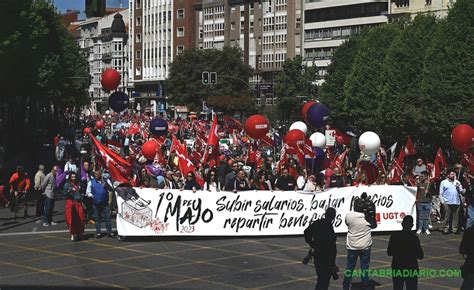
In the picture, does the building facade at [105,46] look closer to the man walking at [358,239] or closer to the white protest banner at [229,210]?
the white protest banner at [229,210]

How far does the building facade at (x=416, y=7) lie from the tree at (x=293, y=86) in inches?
405

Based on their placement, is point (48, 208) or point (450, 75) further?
point (450, 75)

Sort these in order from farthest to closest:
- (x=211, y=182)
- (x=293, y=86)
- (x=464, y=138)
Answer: (x=293, y=86) → (x=464, y=138) → (x=211, y=182)

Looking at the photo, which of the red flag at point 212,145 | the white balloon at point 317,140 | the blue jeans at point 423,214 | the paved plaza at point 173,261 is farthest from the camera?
the white balloon at point 317,140

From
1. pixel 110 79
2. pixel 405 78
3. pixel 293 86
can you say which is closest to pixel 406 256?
pixel 110 79

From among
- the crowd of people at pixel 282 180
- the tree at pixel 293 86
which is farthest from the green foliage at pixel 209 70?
the crowd of people at pixel 282 180

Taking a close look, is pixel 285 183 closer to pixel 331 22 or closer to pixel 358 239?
pixel 358 239

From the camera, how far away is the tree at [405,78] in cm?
5769

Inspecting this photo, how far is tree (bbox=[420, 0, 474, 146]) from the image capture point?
51062 millimetres

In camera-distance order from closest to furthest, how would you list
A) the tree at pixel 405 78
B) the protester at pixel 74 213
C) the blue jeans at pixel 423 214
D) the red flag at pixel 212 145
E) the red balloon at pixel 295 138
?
the protester at pixel 74 213 < the blue jeans at pixel 423 214 < the red balloon at pixel 295 138 < the red flag at pixel 212 145 < the tree at pixel 405 78

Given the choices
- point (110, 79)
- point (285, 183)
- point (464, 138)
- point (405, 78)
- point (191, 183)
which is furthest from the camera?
point (405, 78)

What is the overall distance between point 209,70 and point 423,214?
8245 centimetres

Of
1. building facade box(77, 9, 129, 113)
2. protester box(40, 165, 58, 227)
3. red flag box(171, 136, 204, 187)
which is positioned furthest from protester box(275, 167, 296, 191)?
building facade box(77, 9, 129, 113)

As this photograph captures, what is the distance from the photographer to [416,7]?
88250 millimetres
